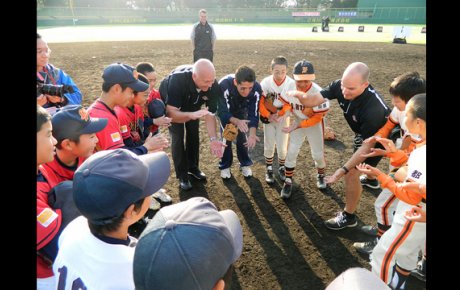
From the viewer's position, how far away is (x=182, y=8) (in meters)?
57.5

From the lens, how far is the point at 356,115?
4117 mm

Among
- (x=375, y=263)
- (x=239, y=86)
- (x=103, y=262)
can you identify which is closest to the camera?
(x=103, y=262)

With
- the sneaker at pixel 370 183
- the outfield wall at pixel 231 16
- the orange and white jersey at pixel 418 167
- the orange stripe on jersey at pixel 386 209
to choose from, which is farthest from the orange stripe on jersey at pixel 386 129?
the outfield wall at pixel 231 16

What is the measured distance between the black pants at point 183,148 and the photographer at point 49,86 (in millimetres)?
1655

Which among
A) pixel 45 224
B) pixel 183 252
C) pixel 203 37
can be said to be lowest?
pixel 45 224

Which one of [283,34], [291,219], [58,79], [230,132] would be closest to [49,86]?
[58,79]

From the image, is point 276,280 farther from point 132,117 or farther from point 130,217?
point 132,117

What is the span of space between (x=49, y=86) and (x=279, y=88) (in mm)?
3583

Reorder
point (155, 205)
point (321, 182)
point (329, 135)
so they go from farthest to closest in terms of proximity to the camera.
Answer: point (329, 135)
point (321, 182)
point (155, 205)

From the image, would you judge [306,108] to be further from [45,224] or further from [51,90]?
[45,224]

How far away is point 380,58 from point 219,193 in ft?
54.5

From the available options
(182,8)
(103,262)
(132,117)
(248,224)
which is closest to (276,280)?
(248,224)

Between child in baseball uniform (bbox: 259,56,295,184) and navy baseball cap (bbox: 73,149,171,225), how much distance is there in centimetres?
384

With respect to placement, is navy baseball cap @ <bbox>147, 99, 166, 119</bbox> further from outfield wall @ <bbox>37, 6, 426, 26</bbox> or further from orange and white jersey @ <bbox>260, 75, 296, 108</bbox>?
outfield wall @ <bbox>37, 6, 426, 26</bbox>
